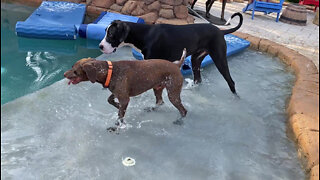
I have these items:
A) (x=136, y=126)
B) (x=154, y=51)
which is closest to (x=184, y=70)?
(x=154, y=51)

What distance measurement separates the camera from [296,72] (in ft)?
18.0

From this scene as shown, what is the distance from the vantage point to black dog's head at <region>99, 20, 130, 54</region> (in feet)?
12.4

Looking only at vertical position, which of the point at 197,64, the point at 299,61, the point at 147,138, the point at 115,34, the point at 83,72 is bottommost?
the point at 147,138

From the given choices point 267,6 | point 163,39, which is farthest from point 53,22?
point 267,6

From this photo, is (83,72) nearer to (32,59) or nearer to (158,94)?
(158,94)

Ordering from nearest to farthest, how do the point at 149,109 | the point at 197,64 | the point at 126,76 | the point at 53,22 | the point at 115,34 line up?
1. the point at 126,76
2. the point at 115,34
3. the point at 149,109
4. the point at 197,64
5. the point at 53,22

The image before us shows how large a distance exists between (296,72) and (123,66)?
3.67 metres

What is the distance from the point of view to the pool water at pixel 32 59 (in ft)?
15.3

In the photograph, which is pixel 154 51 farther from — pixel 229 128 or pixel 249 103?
pixel 249 103

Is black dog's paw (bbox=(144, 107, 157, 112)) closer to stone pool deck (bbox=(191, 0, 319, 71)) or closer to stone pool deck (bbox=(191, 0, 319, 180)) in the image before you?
stone pool deck (bbox=(191, 0, 319, 180))

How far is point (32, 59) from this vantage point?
5633mm

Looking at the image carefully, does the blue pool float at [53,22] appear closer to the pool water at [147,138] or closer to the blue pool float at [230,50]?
the blue pool float at [230,50]

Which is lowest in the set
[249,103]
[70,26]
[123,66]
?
[249,103]

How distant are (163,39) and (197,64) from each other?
3.54 feet
